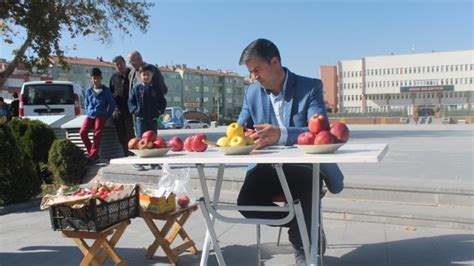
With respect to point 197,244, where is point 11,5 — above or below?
above

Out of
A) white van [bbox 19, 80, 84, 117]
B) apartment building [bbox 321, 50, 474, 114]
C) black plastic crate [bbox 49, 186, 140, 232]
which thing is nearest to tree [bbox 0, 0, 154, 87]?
white van [bbox 19, 80, 84, 117]

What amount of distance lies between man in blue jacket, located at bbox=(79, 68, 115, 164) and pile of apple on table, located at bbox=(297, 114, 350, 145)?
236 inches

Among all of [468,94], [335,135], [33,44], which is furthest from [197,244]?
[468,94]

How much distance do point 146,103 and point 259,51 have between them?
4.21 m

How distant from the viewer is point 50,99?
42.5ft

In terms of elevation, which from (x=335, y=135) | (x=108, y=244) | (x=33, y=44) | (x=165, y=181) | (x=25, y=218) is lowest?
(x=25, y=218)

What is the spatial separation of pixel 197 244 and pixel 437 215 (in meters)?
2.42

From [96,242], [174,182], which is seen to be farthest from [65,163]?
[96,242]

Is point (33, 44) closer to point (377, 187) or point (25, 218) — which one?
point (25, 218)

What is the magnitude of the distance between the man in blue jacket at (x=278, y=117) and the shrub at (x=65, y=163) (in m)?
5.09

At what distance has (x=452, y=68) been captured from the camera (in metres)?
112

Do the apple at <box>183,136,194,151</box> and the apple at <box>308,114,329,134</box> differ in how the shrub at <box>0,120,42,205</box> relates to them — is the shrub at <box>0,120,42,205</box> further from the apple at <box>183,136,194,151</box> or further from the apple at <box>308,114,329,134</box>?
the apple at <box>308,114,329,134</box>

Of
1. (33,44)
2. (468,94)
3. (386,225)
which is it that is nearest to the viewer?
(386,225)

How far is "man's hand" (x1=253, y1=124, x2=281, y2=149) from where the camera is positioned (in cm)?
289
